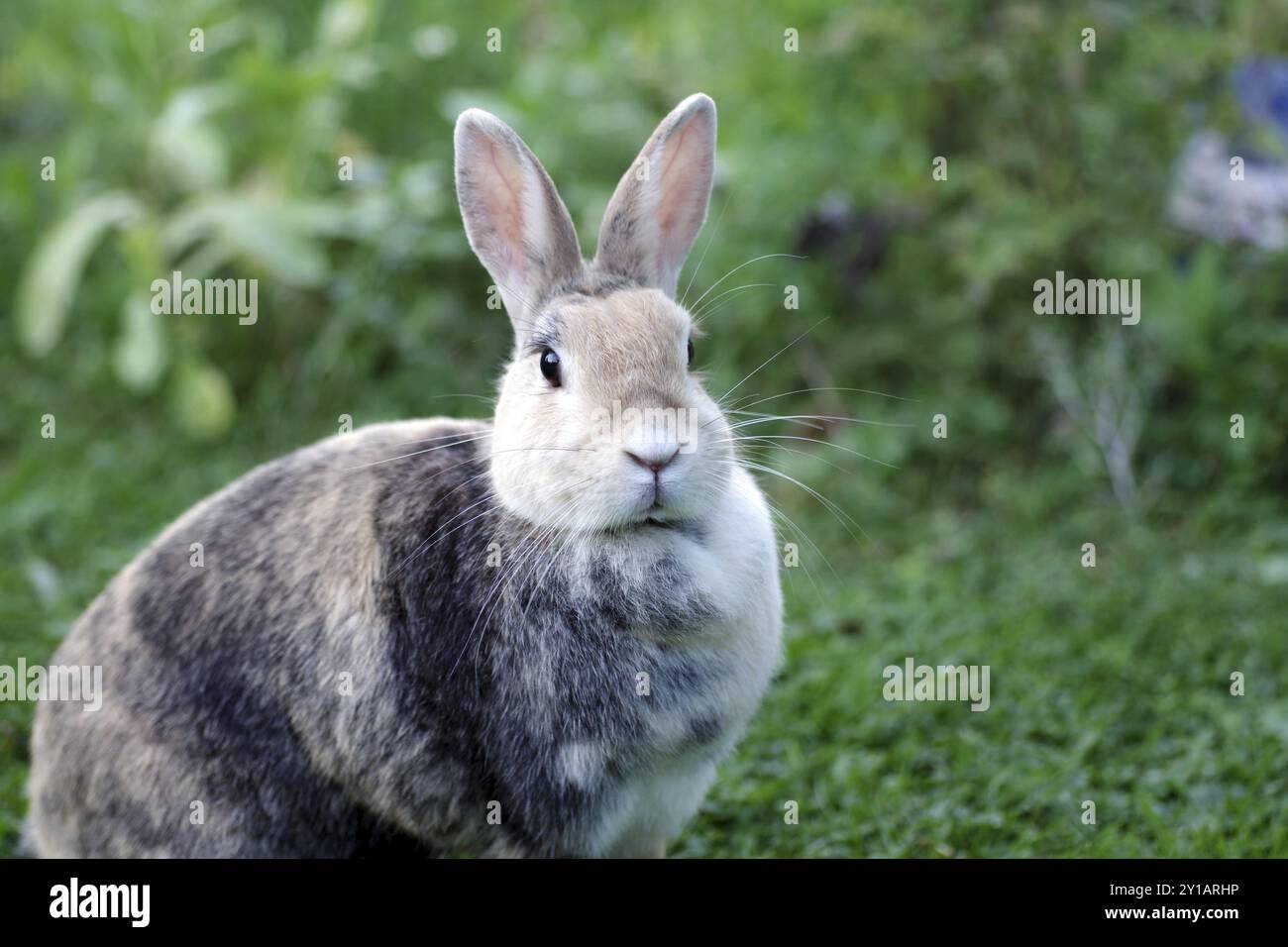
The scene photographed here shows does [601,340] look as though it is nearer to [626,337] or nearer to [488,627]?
[626,337]

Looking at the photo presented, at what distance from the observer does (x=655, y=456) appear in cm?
286

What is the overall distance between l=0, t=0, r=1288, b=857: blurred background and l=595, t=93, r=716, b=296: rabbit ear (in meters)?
1.70

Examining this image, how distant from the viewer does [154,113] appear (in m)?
6.45

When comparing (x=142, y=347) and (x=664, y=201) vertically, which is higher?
(x=142, y=347)

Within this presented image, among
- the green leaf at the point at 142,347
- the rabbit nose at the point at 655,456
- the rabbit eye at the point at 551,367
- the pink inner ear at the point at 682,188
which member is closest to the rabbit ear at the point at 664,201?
the pink inner ear at the point at 682,188

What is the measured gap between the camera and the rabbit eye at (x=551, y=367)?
3.17m

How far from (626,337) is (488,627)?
2.52 feet

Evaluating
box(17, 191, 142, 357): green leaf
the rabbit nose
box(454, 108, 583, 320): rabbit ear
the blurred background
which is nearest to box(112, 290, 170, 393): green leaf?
the blurred background

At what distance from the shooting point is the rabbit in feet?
10.3

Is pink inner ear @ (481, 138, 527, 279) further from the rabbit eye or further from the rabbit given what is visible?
the rabbit eye

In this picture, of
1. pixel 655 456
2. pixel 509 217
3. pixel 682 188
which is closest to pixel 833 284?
pixel 682 188

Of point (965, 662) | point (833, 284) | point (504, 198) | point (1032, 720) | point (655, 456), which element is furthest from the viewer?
point (833, 284)

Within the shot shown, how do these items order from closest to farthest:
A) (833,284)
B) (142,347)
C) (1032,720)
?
1. (1032,720)
2. (142,347)
3. (833,284)

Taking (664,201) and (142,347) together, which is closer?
(664,201)
